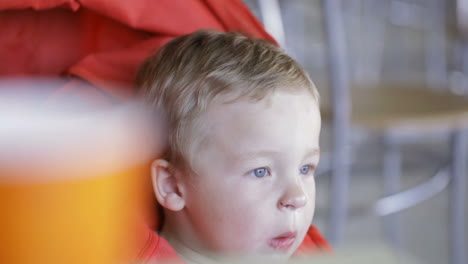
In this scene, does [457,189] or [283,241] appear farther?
[457,189]

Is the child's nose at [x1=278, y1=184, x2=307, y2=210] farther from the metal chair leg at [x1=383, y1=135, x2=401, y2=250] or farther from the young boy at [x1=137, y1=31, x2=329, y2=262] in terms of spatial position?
the metal chair leg at [x1=383, y1=135, x2=401, y2=250]

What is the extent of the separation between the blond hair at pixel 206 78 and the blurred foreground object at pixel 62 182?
1.13 ft

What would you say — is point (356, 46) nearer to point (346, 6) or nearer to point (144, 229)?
point (346, 6)

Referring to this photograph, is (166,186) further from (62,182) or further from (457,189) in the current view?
(457,189)

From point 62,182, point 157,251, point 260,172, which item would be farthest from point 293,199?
point 62,182

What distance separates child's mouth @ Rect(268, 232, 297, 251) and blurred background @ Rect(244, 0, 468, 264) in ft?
0.26

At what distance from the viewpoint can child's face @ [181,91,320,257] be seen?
656 mm

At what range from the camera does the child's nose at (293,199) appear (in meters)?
0.64

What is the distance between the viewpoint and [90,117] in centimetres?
32

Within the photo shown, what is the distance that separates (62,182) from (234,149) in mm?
374

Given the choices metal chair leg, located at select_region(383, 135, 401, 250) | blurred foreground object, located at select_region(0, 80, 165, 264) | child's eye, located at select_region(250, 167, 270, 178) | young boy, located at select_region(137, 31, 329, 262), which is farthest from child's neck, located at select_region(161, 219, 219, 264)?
metal chair leg, located at select_region(383, 135, 401, 250)

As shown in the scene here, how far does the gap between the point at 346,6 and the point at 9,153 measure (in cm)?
346

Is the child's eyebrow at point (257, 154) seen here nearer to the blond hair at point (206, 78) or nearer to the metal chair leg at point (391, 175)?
the blond hair at point (206, 78)

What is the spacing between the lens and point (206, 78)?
0.69 m
